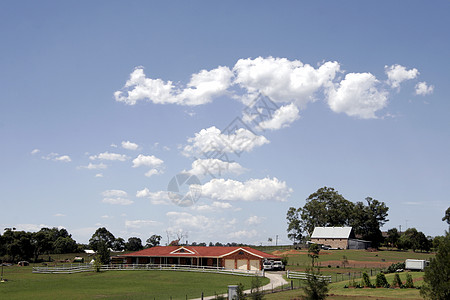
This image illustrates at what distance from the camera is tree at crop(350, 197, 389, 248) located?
125 meters

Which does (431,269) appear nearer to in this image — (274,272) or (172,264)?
(274,272)

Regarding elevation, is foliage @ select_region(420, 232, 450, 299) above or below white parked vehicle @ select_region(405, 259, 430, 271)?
above

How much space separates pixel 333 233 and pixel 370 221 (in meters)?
15.7

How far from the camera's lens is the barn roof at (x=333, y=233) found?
11388 cm

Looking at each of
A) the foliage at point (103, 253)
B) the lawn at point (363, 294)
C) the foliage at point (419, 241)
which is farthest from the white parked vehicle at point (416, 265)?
the foliage at point (419, 241)

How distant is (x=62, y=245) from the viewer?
13400 cm

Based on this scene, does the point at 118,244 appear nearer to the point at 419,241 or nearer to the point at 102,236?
the point at 102,236

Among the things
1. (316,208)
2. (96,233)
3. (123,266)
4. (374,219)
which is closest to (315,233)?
(316,208)

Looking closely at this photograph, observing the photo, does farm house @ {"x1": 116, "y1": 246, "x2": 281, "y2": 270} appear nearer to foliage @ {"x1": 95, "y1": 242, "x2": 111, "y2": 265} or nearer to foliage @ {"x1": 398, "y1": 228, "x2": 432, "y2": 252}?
foliage @ {"x1": 95, "y1": 242, "x2": 111, "y2": 265}

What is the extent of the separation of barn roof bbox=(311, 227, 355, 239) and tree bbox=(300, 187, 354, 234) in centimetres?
814

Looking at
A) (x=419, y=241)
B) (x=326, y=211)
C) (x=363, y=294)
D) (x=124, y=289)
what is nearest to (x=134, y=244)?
(x=326, y=211)

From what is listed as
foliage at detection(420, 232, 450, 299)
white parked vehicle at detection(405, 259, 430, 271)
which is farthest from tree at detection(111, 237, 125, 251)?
foliage at detection(420, 232, 450, 299)

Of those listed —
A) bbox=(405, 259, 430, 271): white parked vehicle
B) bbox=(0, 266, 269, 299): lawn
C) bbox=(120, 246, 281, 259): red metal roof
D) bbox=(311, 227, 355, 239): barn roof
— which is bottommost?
bbox=(0, 266, 269, 299): lawn

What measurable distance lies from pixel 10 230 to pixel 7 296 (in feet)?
245
